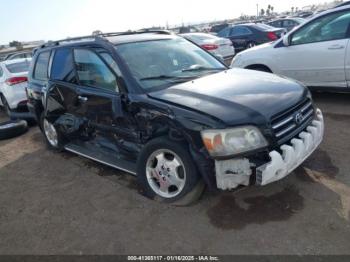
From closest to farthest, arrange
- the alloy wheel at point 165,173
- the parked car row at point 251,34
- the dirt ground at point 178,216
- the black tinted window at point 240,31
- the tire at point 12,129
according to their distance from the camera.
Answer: the dirt ground at point 178,216 < the alloy wheel at point 165,173 < the tire at point 12,129 < the parked car row at point 251,34 < the black tinted window at point 240,31

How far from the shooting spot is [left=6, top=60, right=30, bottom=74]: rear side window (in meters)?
9.00

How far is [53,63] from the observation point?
5547 mm

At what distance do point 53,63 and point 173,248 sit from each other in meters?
3.73

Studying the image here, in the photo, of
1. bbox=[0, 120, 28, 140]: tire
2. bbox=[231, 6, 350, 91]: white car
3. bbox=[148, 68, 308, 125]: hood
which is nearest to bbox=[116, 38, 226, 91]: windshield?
bbox=[148, 68, 308, 125]: hood

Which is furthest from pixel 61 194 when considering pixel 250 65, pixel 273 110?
pixel 250 65

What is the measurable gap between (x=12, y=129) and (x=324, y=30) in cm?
632

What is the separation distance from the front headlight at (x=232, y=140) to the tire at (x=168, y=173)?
0.98 ft

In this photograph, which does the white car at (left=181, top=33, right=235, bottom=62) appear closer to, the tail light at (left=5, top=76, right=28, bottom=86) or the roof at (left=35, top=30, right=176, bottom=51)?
the tail light at (left=5, top=76, right=28, bottom=86)

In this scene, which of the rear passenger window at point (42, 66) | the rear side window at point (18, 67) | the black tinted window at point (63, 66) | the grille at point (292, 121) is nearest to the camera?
the grille at point (292, 121)

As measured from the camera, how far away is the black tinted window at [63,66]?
5.04 metres

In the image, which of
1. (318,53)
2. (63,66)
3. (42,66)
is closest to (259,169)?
(63,66)

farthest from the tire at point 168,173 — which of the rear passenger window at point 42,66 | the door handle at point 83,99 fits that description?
the rear passenger window at point 42,66

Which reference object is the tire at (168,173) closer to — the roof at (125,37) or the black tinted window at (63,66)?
the roof at (125,37)

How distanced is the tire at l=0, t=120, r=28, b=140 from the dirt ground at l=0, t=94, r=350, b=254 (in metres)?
2.50
